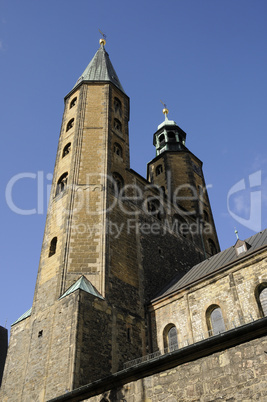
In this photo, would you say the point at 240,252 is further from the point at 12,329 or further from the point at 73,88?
the point at 73,88

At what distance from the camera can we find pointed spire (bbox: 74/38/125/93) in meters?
27.6

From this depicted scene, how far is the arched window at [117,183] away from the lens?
2114 centimetres

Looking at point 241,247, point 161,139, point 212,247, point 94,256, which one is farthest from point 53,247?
point 161,139

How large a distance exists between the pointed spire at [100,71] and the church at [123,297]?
A: 1.40 metres

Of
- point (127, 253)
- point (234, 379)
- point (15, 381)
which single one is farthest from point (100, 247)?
point (234, 379)

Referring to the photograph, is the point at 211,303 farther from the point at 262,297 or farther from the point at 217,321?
the point at 262,297

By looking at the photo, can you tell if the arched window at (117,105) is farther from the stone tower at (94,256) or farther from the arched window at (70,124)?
the arched window at (70,124)

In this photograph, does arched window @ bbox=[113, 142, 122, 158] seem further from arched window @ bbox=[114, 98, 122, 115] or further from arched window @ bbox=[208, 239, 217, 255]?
arched window @ bbox=[208, 239, 217, 255]

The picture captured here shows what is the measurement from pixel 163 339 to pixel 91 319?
364 cm

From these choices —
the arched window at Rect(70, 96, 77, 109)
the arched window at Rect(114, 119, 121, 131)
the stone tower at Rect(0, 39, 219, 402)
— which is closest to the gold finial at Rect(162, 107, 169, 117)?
the stone tower at Rect(0, 39, 219, 402)

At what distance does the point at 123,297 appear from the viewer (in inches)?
673

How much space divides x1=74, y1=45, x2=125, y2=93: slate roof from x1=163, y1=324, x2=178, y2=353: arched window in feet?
57.7

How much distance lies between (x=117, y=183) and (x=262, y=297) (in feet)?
34.3

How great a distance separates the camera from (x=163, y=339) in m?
16.6
